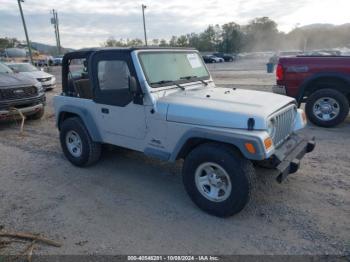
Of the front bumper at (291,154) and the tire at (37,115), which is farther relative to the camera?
the tire at (37,115)

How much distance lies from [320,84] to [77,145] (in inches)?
216

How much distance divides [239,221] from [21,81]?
6788 millimetres

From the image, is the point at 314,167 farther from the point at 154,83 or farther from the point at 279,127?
the point at 154,83

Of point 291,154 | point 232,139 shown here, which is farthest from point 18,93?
point 291,154

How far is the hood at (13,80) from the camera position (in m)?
7.17

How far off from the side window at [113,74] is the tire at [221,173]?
1351 millimetres

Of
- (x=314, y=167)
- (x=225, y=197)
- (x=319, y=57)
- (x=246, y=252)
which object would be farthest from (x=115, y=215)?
(x=319, y=57)

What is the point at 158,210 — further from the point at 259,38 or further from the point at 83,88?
the point at 259,38

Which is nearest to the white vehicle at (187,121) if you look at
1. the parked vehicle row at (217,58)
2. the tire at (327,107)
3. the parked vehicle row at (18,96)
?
the tire at (327,107)

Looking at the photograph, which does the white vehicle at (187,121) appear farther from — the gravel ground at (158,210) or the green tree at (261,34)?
the green tree at (261,34)

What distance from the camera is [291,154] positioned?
3393mm

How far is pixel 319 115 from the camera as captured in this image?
663 cm

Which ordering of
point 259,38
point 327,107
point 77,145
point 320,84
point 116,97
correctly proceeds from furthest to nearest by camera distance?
point 259,38
point 320,84
point 327,107
point 77,145
point 116,97

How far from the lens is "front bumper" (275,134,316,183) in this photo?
3115 millimetres
